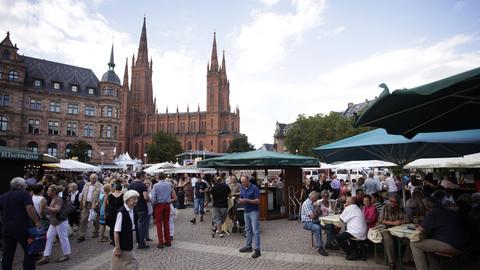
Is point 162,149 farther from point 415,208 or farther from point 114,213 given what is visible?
point 415,208

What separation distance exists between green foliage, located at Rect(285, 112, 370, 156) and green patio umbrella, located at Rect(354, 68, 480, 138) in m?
41.8

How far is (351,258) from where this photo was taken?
7020mm

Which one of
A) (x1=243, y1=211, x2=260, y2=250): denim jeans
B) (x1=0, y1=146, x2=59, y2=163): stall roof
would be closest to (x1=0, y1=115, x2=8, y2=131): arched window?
(x1=0, y1=146, x2=59, y2=163): stall roof

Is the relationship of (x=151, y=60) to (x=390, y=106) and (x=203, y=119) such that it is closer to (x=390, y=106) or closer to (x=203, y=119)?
(x=203, y=119)

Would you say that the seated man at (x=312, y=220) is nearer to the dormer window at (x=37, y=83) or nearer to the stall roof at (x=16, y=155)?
the stall roof at (x=16, y=155)

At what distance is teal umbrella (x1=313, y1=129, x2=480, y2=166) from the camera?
23.1 ft

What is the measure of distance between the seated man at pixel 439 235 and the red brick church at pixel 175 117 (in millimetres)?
90490

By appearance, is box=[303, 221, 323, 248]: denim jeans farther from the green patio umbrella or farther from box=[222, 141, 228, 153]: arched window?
box=[222, 141, 228, 153]: arched window

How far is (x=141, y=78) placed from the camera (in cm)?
10644

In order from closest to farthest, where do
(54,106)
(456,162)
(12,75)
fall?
(456,162) < (12,75) < (54,106)

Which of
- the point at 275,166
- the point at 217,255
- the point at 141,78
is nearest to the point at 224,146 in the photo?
the point at 141,78

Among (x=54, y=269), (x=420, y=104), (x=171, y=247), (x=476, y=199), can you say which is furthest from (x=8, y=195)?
(x=476, y=199)

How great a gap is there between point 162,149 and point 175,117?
33714mm

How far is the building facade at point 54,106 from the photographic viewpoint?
145 feet
